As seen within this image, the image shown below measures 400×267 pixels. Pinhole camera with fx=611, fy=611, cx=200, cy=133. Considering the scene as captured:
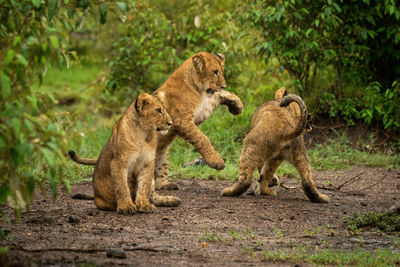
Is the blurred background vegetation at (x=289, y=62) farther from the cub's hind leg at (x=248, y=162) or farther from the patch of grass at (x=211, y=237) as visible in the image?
the patch of grass at (x=211, y=237)

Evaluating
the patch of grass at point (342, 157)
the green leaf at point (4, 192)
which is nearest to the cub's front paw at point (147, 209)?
the green leaf at point (4, 192)

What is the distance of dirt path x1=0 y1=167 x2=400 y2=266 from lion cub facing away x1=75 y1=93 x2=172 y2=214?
0.47ft

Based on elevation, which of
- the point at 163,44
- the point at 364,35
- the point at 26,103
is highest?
the point at 163,44

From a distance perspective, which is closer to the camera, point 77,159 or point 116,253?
point 116,253

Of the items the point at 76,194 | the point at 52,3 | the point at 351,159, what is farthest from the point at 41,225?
the point at 351,159

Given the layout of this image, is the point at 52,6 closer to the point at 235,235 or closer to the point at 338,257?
the point at 235,235

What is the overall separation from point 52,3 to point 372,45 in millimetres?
7097

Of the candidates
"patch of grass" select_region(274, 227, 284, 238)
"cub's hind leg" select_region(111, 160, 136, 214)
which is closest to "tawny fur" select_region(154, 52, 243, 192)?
"cub's hind leg" select_region(111, 160, 136, 214)

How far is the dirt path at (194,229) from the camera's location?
393 centimetres

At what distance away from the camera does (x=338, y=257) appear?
13.1 ft

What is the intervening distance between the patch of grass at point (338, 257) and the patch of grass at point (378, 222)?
893mm

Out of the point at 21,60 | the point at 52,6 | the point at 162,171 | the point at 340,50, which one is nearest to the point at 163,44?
the point at 340,50

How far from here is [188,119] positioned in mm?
6363

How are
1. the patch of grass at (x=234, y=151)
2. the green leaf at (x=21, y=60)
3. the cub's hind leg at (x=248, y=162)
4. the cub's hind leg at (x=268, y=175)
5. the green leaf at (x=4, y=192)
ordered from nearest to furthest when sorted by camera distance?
the green leaf at (x=21, y=60) < the green leaf at (x=4, y=192) < the cub's hind leg at (x=248, y=162) < the cub's hind leg at (x=268, y=175) < the patch of grass at (x=234, y=151)
